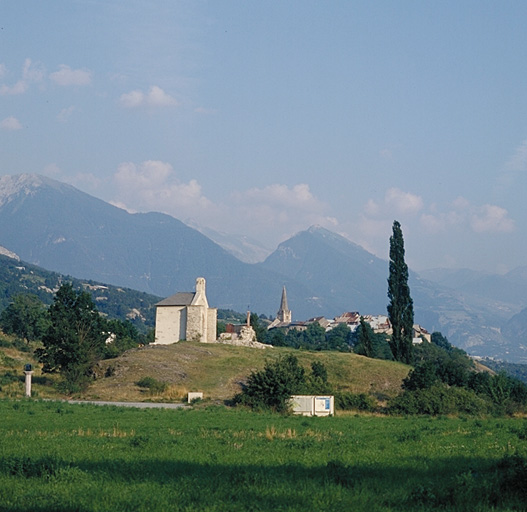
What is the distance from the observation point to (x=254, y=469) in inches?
531

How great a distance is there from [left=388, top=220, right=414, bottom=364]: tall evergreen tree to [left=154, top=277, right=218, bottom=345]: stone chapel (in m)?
18.6

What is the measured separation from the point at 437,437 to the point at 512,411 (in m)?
27.0

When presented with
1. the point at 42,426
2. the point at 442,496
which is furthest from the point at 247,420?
the point at 442,496

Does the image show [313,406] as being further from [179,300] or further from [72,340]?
[179,300]

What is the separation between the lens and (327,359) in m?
67.0

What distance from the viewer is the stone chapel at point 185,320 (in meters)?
71.8

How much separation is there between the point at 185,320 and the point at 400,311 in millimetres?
22140

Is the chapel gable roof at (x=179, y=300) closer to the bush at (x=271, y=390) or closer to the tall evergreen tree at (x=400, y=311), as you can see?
the tall evergreen tree at (x=400, y=311)

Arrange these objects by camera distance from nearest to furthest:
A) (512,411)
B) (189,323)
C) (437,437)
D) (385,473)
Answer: (385,473)
(437,437)
(512,411)
(189,323)

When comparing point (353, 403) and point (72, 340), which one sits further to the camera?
point (72, 340)

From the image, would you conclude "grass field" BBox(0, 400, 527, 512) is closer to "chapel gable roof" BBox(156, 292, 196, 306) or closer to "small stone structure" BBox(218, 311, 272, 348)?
"chapel gable roof" BBox(156, 292, 196, 306)

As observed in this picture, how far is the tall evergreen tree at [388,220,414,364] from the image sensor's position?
75.5 metres

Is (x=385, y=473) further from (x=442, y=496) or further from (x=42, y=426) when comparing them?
(x=42, y=426)

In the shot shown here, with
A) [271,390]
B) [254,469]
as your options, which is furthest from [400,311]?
[254,469]
